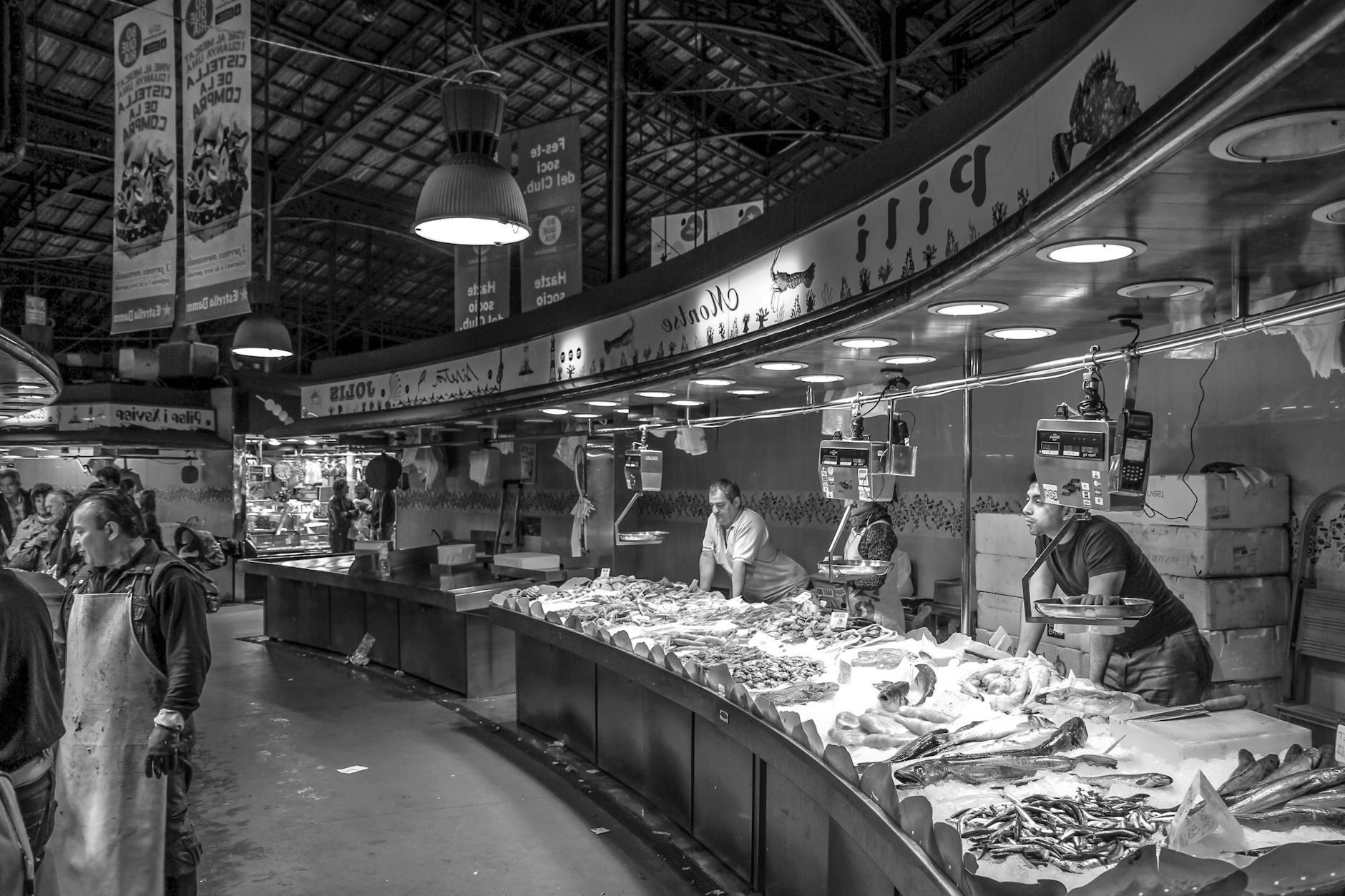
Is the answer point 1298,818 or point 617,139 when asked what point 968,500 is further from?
point 617,139

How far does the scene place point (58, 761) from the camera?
3.86 m

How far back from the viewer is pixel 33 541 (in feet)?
28.5

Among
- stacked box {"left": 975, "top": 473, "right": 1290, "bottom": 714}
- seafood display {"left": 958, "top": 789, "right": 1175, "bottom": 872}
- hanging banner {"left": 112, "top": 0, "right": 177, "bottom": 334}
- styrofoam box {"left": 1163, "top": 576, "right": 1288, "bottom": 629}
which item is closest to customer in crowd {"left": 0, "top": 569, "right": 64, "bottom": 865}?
seafood display {"left": 958, "top": 789, "right": 1175, "bottom": 872}

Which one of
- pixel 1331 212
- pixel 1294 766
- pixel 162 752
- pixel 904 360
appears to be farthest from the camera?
pixel 904 360

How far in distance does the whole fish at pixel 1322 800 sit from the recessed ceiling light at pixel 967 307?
5.62 ft

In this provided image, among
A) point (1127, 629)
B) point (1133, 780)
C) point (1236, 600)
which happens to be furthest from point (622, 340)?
point (1133, 780)

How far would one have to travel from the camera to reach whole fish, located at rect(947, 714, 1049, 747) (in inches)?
121

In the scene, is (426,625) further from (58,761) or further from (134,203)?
(58,761)

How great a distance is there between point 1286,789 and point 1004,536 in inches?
203

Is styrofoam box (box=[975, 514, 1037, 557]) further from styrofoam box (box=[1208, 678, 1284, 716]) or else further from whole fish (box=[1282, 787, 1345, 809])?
whole fish (box=[1282, 787, 1345, 809])

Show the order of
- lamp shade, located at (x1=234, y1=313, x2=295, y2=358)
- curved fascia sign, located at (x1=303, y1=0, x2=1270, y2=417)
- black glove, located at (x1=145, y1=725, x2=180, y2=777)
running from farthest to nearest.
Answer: lamp shade, located at (x1=234, y1=313, x2=295, y2=358) → black glove, located at (x1=145, y1=725, x2=180, y2=777) → curved fascia sign, located at (x1=303, y1=0, x2=1270, y2=417)

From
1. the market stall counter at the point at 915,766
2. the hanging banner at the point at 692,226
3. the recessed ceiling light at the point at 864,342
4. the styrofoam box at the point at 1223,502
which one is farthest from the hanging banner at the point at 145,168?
the styrofoam box at the point at 1223,502

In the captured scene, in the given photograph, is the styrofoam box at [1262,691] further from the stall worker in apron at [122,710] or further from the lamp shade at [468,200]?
the stall worker in apron at [122,710]

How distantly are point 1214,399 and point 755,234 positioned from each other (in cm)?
367
